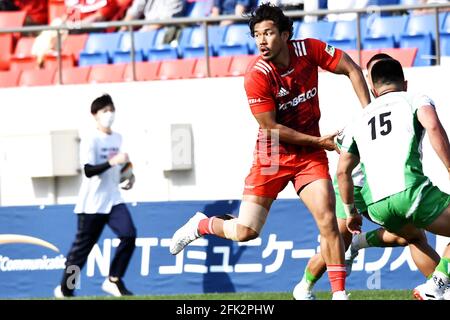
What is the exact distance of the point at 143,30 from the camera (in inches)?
737

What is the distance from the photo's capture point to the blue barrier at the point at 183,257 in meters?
14.7

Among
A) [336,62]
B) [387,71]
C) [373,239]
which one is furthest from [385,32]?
[387,71]

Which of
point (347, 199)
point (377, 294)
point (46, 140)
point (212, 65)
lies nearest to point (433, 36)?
point (212, 65)

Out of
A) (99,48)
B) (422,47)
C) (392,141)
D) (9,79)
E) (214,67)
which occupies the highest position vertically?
(392,141)

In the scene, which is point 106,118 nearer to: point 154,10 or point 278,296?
point 278,296

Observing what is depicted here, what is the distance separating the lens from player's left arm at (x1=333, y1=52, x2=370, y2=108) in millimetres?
10875

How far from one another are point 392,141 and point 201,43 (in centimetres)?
860

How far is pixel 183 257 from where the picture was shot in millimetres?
15289

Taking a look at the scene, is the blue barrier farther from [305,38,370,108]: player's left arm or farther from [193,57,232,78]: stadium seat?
[305,38,370,108]: player's left arm

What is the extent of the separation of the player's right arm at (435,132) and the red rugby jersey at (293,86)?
1490mm

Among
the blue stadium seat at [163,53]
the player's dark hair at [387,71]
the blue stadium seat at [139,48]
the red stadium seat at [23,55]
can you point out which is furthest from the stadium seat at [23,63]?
the player's dark hair at [387,71]

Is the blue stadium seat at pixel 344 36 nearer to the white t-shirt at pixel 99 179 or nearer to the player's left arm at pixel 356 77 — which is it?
the white t-shirt at pixel 99 179

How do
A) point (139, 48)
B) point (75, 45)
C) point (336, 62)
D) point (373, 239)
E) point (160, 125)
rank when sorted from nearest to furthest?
1. point (336, 62)
2. point (373, 239)
3. point (160, 125)
4. point (139, 48)
5. point (75, 45)

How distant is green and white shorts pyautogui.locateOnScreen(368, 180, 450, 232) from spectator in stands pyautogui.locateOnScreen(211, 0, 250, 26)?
27.4 ft
